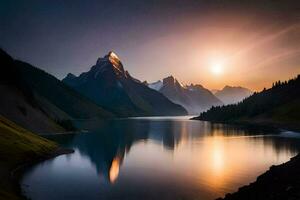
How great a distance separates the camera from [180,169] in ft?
340

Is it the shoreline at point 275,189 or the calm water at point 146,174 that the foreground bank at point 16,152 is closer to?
the calm water at point 146,174

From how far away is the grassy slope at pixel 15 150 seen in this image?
83125mm

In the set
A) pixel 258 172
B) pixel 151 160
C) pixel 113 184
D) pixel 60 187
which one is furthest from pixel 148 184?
pixel 151 160

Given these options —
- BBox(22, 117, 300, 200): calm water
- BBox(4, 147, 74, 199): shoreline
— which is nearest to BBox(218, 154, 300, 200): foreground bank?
BBox(22, 117, 300, 200): calm water

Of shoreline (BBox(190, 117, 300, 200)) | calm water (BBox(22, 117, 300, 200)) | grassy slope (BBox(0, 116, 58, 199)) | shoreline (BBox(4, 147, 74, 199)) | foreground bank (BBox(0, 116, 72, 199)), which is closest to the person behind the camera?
shoreline (BBox(190, 117, 300, 200))

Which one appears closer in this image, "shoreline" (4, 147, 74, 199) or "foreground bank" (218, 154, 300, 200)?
"foreground bank" (218, 154, 300, 200)

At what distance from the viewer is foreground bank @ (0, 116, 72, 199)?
8201 cm

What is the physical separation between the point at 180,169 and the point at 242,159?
1218 inches

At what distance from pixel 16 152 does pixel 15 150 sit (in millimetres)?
1229

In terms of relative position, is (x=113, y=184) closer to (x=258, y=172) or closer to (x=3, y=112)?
(x=258, y=172)

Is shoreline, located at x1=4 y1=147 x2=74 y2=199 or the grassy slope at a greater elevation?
the grassy slope

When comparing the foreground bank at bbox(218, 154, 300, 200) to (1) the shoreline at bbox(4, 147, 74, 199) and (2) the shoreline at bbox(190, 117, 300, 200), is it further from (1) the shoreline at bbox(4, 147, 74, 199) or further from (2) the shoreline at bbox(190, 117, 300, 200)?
(1) the shoreline at bbox(4, 147, 74, 199)

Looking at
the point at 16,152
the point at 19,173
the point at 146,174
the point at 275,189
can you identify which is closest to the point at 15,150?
the point at 16,152

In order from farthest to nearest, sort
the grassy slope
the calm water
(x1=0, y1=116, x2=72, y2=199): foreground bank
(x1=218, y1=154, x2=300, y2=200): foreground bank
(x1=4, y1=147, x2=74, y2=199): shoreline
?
the grassy slope
(x1=0, y1=116, x2=72, y2=199): foreground bank
the calm water
(x1=4, y1=147, x2=74, y2=199): shoreline
(x1=218, y1=154, x2=300, y2=200): foreground bank
